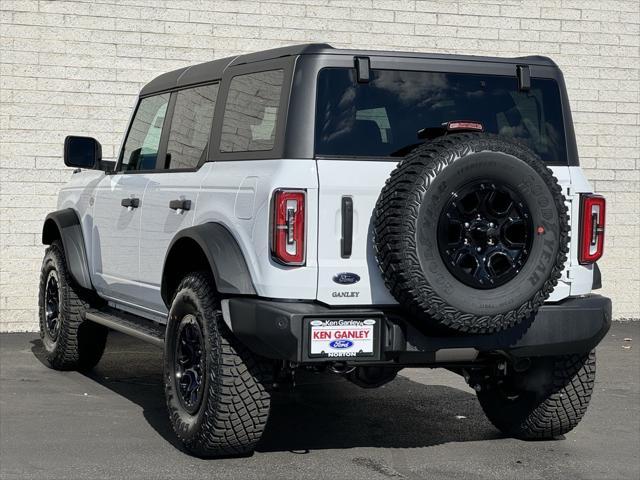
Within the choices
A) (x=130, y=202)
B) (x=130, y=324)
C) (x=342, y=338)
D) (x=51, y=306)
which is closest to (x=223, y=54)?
(x=51, y=306)

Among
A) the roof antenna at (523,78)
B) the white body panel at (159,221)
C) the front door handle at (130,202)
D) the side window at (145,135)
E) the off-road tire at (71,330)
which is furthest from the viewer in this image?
the off-road tire at (71,330)

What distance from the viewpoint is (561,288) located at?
19.7 feet

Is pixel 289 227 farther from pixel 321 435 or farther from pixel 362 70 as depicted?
pixel 321 435

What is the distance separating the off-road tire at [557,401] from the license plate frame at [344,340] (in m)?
1.25

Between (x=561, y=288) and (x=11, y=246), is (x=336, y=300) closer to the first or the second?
(x=561, y=288)

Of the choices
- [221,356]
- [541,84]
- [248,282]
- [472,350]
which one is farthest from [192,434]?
[541,84]

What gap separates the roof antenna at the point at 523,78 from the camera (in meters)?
6.20

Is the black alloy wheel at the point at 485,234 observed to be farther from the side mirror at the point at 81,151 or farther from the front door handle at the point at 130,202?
the side mirror at the point at 81,151

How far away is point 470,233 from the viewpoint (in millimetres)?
5473

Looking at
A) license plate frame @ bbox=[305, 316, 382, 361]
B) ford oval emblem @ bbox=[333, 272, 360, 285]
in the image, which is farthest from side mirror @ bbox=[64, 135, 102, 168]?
license plate frame @ bbox=[305, 316, 382, 361]

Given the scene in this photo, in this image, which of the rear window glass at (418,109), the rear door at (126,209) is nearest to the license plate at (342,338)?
the rear window glass at (418,109)

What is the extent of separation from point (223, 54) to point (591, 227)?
6.36 m

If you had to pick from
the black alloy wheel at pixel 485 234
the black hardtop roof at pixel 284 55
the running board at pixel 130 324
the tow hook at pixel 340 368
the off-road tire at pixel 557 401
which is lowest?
the off-road tire at pixel 557 401

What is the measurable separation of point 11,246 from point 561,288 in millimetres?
6599
